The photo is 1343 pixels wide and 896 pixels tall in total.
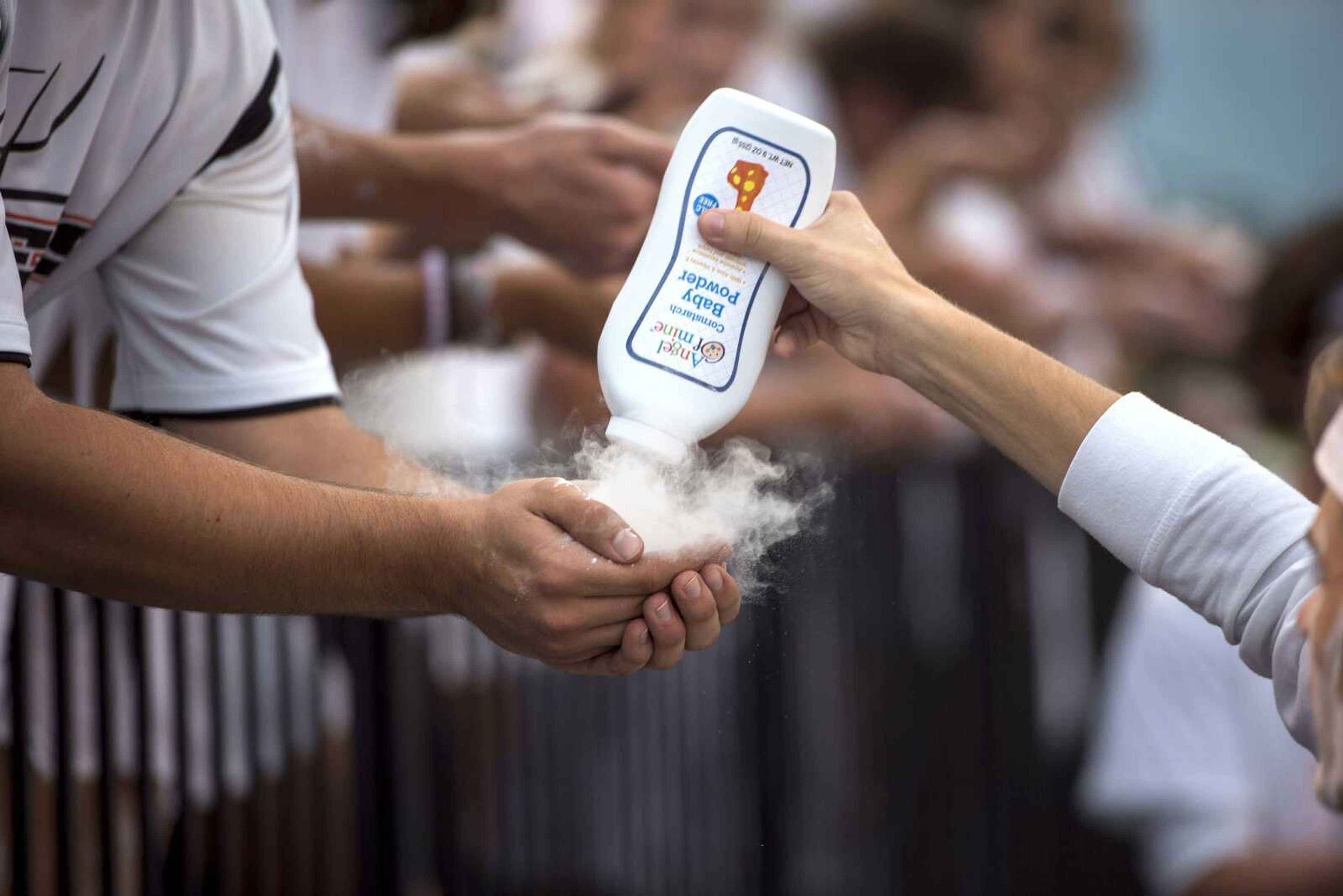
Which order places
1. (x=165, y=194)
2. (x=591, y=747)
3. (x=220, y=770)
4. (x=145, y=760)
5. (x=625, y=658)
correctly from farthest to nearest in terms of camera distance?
1. (x=591, y=747)
2. (x=220, y=770)
3. (x=145, y=760)
4. (x=165, y=194)
5. (x=625, y=658)

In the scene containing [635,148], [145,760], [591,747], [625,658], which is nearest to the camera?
[625,658]

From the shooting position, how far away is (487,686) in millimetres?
1926

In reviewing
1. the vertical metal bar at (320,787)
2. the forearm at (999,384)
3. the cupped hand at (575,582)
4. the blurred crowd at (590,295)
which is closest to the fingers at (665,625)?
the cupped hand at (575,582)

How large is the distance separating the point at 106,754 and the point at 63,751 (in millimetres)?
43

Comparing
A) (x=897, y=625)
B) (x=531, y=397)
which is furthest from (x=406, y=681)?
(x=897, y=625)

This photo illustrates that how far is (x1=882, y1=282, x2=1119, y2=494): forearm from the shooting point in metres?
0.95

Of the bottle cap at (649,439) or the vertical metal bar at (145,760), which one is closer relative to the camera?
the bottle cap at (649,439)

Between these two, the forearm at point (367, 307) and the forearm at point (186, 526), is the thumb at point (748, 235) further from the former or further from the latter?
the forearm at point (367, 307)

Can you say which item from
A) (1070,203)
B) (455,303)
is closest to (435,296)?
(455,303)

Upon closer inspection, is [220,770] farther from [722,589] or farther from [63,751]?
[722,589]

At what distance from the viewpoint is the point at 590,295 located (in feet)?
4.42

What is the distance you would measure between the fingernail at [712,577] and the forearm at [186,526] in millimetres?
165

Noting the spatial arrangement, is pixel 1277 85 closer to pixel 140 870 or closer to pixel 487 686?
pixel 487 686

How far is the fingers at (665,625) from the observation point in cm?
89
